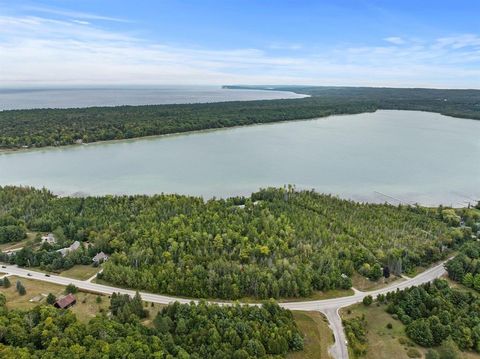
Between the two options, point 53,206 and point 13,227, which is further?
point 53,206

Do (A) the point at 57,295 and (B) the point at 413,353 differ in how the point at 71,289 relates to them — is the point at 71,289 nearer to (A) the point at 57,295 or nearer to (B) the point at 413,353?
(A) the point at 57,295

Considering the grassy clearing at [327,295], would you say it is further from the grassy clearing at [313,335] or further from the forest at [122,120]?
the forest at [122,120]

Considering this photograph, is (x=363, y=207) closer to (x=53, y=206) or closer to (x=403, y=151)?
(x=53, y=206)

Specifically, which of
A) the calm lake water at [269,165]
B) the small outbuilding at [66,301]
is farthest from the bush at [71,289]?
the calm lake water at [269,165]

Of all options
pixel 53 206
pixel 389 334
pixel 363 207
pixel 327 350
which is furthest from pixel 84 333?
pixel 363 207

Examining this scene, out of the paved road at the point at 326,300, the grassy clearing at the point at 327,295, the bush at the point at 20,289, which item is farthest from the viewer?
the grassy clearing at the point at 327,295

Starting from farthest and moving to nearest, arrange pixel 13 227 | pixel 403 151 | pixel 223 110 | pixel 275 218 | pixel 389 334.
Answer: pixel 223 110 → pixel 403 151 → pixel 275 218 → pixel 13 227 → pixel 389 334
